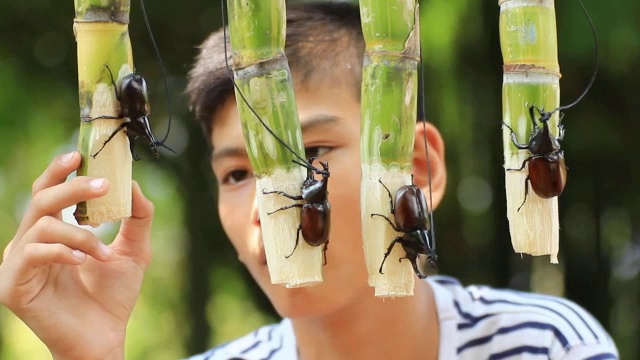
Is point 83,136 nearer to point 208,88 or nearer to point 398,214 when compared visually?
point 398,214

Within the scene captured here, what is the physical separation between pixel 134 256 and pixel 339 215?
15.4 inches

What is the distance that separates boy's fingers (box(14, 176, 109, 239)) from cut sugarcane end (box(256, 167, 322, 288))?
0.61 ft

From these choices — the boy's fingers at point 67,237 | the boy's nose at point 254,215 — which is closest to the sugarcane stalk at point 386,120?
the boy's fingers at point 67,237

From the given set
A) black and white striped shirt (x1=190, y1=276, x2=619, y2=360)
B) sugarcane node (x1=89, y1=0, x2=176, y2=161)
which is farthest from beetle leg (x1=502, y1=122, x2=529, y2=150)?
black and white striped shirt (x1=190, y1=276, x2=619, y2=360)

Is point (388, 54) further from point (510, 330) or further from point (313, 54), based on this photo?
point (510, 330)

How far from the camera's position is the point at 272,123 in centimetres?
91

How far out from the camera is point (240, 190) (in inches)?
64.8

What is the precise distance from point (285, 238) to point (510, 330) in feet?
3.32

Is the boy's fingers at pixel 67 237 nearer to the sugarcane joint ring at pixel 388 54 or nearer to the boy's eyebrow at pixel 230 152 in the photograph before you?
the boy's eyebrow at pixel 230 152

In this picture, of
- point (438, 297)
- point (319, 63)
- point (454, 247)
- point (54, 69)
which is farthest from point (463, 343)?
point (54, 69)

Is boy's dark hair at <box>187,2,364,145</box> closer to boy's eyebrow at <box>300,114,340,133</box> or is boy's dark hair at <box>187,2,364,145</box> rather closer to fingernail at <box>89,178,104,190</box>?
boy's eyebrow at <box>300,114,340,133</box>

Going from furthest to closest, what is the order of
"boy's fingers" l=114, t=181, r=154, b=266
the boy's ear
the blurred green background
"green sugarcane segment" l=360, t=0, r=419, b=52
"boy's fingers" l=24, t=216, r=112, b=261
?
the blurred green background → the boy's ear → "boy's fingers" l=114, t=181, r=154, b=266 → "boy's fingers" l=24, t=216, r=112, b=261 → "green sugarcane segment" l=360, t=0, r=419, b=52

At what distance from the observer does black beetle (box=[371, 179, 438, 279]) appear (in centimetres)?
90

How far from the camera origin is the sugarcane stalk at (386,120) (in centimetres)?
90
